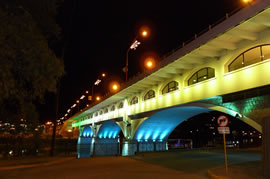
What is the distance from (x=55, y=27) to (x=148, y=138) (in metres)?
25.6

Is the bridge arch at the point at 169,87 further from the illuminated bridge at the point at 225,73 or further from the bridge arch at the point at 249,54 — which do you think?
the bridge arch at the point at 249,54

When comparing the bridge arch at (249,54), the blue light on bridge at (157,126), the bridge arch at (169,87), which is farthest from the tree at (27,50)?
the blue light on bridge at (157,126)

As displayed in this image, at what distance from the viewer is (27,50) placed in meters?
6.59

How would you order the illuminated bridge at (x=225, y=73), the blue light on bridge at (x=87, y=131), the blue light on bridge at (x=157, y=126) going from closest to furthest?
1. the illuminated bridge at (x=225, y=73)
2. the blue light on bridge at (x=157, y=126)
3. the blue light on bridge at (x=87, y=131)

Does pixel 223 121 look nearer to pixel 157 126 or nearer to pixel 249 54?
pixel 249 54

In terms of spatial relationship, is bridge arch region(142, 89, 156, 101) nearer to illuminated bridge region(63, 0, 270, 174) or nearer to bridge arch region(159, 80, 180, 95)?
illuminated bridge region(63, 0, 270, 174)

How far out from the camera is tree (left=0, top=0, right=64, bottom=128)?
606 cm

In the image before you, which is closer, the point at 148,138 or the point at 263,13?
the point at 263,13

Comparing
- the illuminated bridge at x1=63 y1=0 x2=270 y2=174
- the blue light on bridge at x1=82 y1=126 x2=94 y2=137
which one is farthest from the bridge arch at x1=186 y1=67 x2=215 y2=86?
the blue light on bridge at x1=82 y1=126 x2=94 y2=137

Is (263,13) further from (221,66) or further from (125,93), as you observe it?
(125,93)

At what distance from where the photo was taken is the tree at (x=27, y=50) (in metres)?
6.06

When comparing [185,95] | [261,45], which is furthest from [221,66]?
[185,95]

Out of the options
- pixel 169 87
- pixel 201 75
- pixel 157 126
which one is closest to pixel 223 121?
pixel 201 75

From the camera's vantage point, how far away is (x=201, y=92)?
16.2 m
